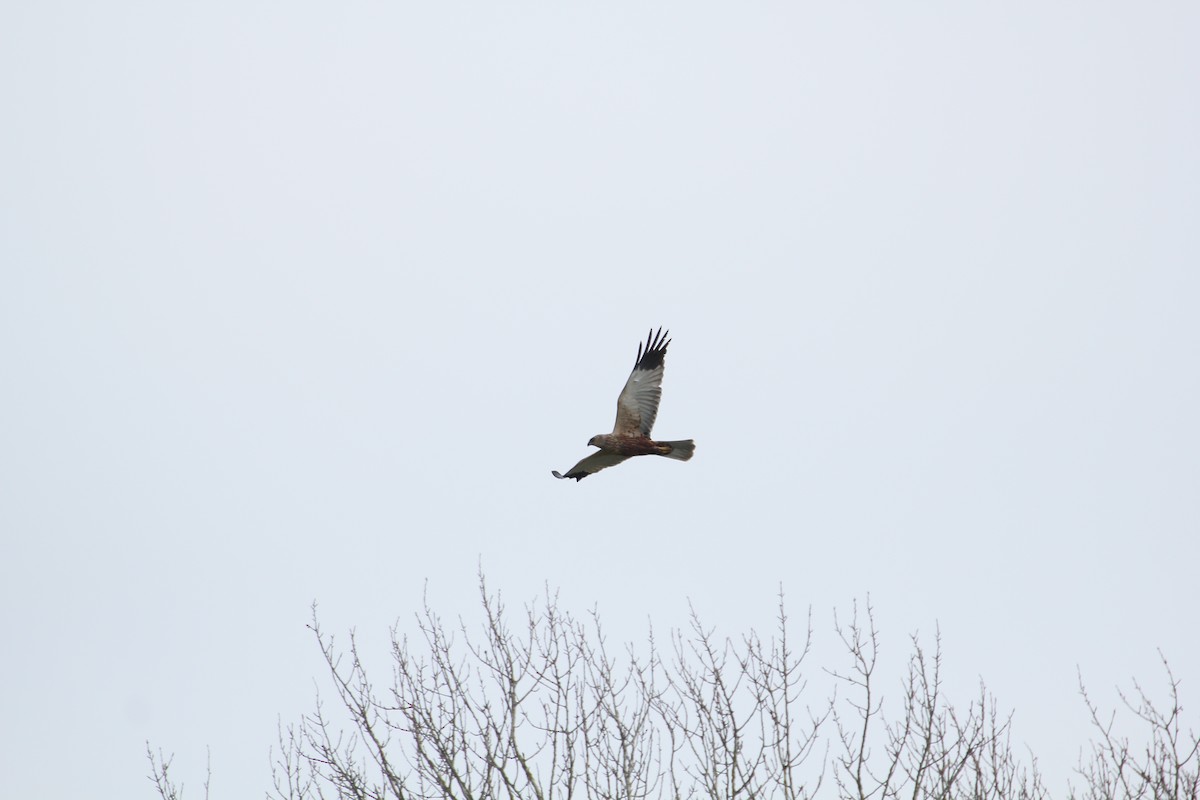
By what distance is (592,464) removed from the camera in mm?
15172

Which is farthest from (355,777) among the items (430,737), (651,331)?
(651,331)

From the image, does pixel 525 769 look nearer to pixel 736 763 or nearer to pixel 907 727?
→ pixel 736 763

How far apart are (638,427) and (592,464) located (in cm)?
65

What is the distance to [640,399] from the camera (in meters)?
15.0

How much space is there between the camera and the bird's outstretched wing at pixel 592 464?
49.3 ft

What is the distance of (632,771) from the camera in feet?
31.3

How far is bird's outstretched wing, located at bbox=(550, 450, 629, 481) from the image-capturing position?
591 inches

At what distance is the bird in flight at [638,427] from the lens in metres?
14.9

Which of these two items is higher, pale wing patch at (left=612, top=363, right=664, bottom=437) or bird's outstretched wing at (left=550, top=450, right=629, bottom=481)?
pale wing patch at (left=612, top=363, right=664, bottom=437)

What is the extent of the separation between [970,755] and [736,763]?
1.53 meters

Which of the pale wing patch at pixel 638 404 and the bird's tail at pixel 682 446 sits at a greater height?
the pale wing patch at pixel 638 404

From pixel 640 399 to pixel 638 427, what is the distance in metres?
0.30

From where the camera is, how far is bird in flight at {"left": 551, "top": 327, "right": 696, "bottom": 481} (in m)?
14.9

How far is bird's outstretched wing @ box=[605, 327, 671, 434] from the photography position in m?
15.0
